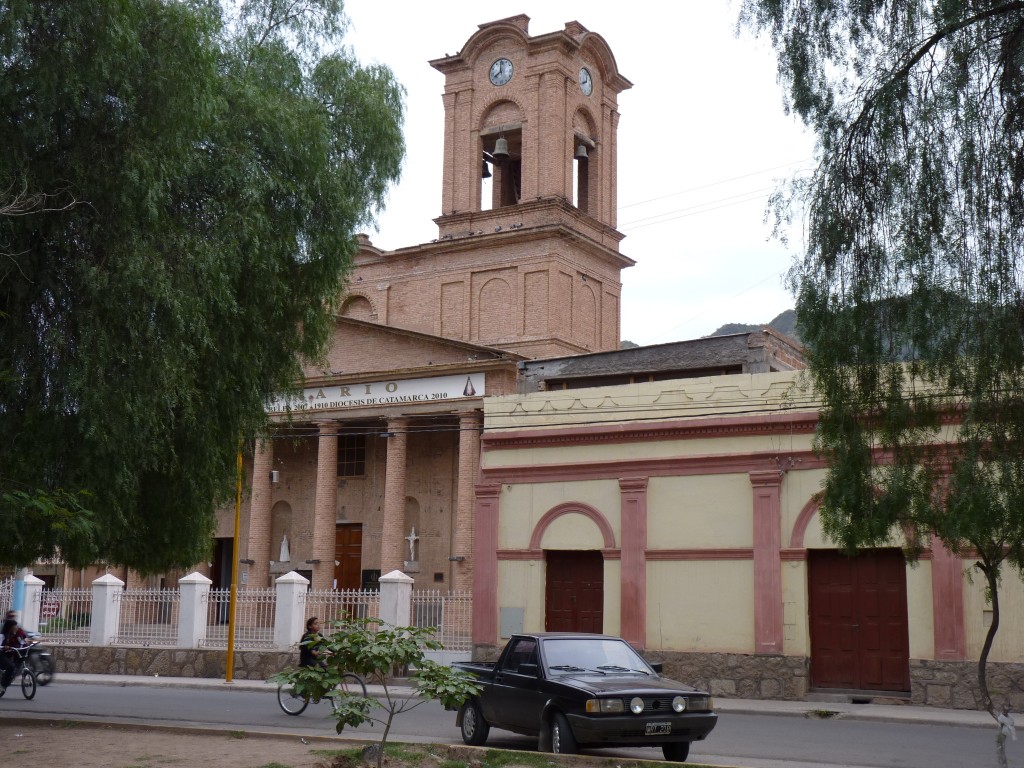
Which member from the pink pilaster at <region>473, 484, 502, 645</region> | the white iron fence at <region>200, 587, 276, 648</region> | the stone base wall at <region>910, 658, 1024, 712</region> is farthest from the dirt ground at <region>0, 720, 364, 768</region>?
the stone base wall at <region>910, 658, 1024, 712</region>

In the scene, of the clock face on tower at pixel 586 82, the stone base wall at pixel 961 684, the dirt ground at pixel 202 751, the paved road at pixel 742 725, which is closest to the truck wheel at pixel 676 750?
the paved road at pixel 742 725

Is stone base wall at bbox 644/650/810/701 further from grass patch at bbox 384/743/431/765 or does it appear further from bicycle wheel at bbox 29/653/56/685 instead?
bicycle wheel at bbox 29/653/56/685

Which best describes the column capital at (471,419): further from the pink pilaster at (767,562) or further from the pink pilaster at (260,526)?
the pink pilaster at (767,562)

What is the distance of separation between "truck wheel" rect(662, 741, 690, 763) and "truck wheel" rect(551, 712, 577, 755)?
945 mm

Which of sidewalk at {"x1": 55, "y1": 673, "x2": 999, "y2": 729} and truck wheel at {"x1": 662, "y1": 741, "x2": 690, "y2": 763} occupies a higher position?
truck wheel at {"x1": 662, "y1": 741, "x2": 690, "y2": 763}

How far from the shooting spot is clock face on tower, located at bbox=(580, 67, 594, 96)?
40.5 metres

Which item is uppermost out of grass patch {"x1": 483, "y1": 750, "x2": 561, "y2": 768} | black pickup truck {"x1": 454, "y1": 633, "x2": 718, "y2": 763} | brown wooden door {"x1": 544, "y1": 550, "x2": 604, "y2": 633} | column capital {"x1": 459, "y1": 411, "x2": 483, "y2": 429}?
column capital {"x1": 459, "y1": 411, "x2": 483, "y2": 429}

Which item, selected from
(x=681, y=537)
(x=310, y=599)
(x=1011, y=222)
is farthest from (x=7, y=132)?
(x=310, y=599)

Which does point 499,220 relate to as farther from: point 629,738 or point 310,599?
point 629,738

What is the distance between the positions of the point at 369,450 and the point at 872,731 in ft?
84.4

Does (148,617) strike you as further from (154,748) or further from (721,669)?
(154,748)

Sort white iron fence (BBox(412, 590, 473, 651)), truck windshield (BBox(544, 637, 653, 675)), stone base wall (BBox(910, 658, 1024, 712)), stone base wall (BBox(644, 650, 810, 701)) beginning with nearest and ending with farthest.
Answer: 1. truck windshield (BBox(544, 637, 653, 675))
2. stone base wall (BBox(910, 658, 1024, 712))
3. stone base wall (BBox(644, 650, 810, 701))
4. white iron fence (BBox(412, 590, 473, 651))

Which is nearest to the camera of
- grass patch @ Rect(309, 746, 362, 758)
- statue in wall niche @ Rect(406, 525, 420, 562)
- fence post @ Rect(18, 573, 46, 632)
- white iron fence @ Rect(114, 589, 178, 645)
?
grass patch @ Rect(309, 746, 362, 758)

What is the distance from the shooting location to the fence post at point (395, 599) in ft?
A: 76.9
